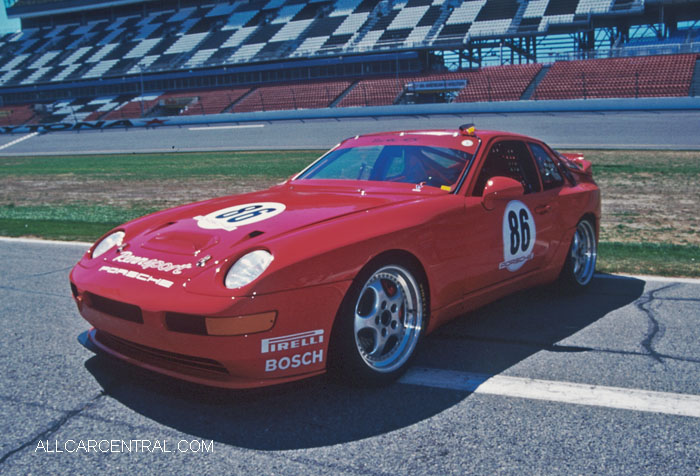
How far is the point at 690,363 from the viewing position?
10.6 feet

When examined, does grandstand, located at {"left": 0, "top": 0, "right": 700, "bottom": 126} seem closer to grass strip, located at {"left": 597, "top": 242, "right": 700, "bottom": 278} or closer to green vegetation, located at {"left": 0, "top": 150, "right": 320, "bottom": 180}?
green vegetation, located at {"left": 0, "top": 150, "right": 320, "bottom": 180}

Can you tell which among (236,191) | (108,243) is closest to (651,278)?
(108,243)

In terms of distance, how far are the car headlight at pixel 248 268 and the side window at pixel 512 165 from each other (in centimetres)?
175

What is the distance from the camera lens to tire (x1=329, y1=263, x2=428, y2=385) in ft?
9.00

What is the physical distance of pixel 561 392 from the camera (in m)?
2.88

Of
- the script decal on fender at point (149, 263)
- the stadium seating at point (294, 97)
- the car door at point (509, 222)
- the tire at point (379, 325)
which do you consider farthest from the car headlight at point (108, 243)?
the stadium seating at point (294, 97)

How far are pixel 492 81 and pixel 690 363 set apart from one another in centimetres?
3125

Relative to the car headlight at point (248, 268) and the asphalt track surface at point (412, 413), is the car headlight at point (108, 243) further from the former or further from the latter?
the car headlight at point (248, 268)

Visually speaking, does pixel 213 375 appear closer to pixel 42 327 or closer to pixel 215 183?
pixel 42 327

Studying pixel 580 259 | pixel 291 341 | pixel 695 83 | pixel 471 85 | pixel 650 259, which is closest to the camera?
pixel 291 341

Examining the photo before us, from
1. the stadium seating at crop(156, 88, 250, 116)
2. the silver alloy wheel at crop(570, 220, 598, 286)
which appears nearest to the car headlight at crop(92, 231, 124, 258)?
the silver alloy wheel at crop(570, 220, 598, 286)

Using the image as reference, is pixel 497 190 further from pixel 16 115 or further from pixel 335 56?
pixel 16 115

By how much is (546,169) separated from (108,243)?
10.1ft

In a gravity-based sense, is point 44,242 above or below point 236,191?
above
